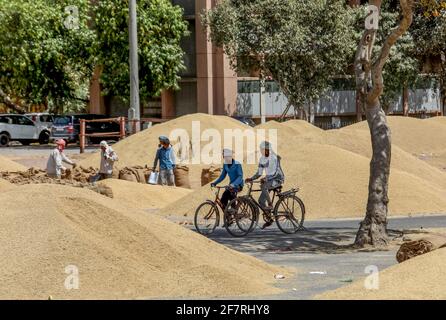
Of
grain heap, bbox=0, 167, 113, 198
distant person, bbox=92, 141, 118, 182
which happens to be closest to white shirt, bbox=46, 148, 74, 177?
grain heap, bbox=0, 167, 113, 198

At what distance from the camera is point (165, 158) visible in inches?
1305

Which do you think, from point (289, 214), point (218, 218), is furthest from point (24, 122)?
point (218, 218)

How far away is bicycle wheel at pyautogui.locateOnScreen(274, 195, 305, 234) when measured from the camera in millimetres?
24594

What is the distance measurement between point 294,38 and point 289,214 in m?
32.9

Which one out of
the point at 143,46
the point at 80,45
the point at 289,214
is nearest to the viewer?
the point at 289,214

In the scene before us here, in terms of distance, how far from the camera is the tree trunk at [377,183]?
22328 millimetres

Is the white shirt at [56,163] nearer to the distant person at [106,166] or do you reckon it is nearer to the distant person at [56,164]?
the distant person at [56,164]

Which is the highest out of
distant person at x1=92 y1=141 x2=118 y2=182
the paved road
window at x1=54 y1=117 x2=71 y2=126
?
window at x1=54 y1=117 x2=71 y2=126

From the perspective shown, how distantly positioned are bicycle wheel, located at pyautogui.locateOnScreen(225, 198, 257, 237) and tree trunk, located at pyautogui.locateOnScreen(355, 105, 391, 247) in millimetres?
2524

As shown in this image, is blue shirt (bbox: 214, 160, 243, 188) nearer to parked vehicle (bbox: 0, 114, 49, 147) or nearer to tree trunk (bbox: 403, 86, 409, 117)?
parked vehicle (bbox: 0, 114, 49, 147)

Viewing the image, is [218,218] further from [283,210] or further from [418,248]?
[418,248]
